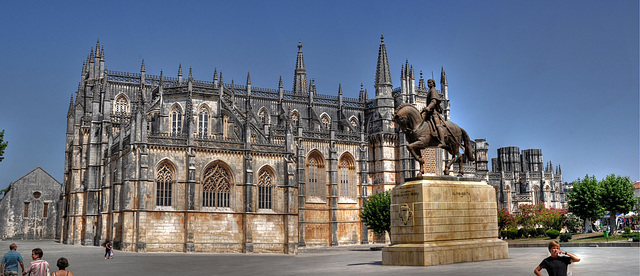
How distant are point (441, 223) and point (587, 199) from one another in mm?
35905

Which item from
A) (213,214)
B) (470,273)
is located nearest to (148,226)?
(213,214)

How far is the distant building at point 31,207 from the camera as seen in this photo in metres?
64.1

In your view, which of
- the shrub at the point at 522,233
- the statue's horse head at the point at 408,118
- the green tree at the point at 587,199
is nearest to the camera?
the statue's horse head at the point at 408,118

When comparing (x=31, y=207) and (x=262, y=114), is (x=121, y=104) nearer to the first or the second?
(x=262, y=114)

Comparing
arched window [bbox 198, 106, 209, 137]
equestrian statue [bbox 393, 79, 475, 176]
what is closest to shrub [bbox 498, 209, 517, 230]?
arched window [bbox 198, 106, 209, 137]

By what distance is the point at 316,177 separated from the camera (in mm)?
56938

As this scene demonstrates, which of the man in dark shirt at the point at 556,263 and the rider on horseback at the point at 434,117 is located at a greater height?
the rider on horseback at the point at 434,117

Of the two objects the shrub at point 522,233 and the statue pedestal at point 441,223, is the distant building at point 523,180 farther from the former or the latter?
the statue pedestal at point 441,223

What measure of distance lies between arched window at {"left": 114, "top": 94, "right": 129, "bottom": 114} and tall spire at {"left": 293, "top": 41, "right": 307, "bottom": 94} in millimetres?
21876

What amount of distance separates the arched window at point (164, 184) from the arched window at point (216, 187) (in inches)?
99.0

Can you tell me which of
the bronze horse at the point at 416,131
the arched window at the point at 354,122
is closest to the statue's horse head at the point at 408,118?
the bronze horse at the point at 416,131

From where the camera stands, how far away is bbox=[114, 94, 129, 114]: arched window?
176ft

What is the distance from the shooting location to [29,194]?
65750mm

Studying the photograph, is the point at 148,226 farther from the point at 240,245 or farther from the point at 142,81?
the point at 142,81
